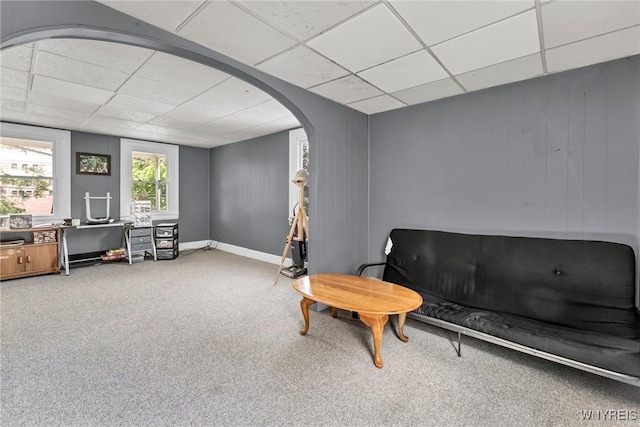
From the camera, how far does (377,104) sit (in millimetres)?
3512

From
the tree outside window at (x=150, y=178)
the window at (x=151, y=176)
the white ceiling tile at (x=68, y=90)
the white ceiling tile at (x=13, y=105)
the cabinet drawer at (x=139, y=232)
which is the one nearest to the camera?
the white ceiling tile at (x=68, y=90)

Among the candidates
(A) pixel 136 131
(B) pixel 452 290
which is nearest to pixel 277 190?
(A) pixel 136 131

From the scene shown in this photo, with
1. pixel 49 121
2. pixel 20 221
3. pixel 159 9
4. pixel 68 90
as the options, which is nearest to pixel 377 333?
pixel 159 9

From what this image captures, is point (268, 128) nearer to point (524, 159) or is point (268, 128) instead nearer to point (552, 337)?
point (524, 159)

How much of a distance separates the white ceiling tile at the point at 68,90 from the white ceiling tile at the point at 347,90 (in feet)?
8.42

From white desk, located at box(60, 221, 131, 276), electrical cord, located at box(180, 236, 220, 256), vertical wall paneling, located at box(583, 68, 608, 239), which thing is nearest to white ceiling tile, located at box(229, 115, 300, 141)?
electrical cord, located at box(180, 236, 220, 256)

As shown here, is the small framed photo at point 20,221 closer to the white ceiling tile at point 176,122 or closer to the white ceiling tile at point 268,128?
the white ceiling tile at point 176,122

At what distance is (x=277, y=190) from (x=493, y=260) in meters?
3.89

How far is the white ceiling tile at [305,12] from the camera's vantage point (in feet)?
5.83

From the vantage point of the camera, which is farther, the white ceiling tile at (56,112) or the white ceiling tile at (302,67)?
the white ceiling tile at (56,112)

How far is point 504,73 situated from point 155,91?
12.1 ft

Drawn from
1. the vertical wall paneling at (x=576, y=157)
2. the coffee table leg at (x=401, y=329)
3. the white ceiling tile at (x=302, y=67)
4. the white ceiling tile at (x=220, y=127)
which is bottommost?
the coffee table leg at (x=401, y=329)

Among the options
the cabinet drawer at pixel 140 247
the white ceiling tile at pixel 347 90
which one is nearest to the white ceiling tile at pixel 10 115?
the cabinet drawer at pixel 140 247

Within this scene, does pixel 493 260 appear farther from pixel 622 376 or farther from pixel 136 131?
pixel 136 131
